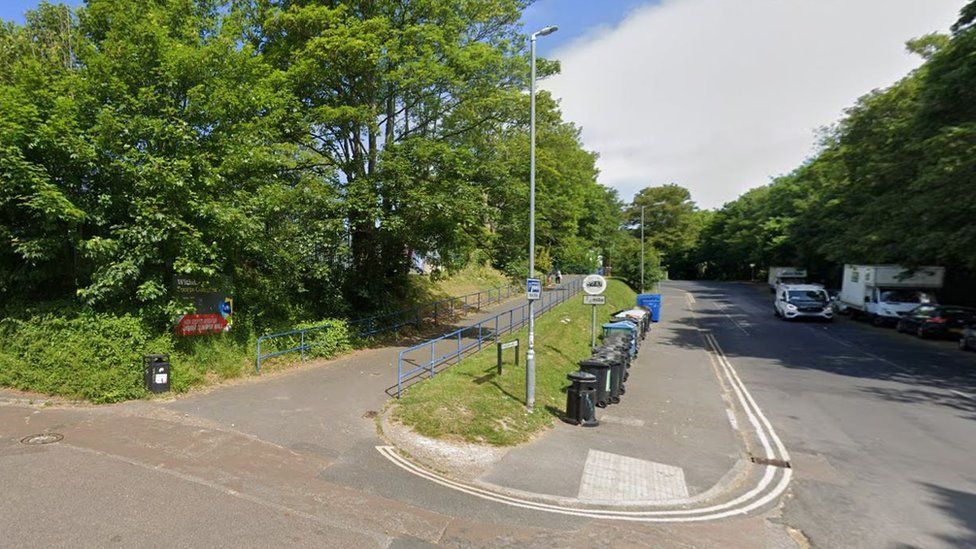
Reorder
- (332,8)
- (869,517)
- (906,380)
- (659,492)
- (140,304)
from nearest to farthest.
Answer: (869,517) → (659,492) → (140,304) → (906,380) → (332,8)

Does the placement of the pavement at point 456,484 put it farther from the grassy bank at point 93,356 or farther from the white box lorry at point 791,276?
the white box lorry at point 791,276

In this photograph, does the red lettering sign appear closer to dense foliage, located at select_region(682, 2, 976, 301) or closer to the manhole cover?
the manhole cover

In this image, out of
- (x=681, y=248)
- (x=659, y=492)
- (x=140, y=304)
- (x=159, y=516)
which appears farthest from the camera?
(x=681, y=248)

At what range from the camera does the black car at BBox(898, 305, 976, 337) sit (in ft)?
70.0

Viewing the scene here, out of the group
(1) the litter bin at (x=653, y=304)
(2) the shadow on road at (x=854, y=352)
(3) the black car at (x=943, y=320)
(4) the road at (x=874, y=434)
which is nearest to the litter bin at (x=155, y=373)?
(4) the road at (x=874, y=434)

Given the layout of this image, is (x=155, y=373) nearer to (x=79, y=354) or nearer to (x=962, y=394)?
(x=79, y=354)

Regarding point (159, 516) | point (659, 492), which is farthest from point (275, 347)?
point (659, 492)

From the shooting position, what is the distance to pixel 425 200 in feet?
43.0

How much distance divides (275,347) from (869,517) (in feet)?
40.2

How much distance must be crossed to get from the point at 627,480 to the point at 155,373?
29.3 ft

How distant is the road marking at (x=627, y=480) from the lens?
660 cm

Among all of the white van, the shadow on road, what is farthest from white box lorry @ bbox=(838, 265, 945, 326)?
the white van

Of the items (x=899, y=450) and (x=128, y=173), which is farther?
(x=128, y=173)

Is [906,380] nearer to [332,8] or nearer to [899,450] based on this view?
[899,450]
